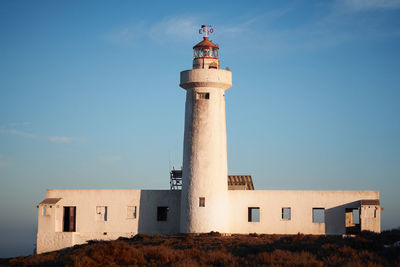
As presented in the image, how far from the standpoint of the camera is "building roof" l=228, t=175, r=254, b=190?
38.5m

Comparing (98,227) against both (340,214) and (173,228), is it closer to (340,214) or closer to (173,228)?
(173,228)

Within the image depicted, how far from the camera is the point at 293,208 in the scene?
3397 centimetres

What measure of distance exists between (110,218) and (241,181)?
831 centimetres

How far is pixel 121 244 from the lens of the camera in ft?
81.1

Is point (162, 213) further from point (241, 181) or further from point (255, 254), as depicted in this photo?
point (255, 254)

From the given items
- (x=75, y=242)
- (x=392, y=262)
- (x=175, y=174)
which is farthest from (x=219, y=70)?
(x=392, y=262)

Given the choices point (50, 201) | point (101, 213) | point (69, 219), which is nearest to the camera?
point (101, 213)

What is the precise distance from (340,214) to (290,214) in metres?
2.62

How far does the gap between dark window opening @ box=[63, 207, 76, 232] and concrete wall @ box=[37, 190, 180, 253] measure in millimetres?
309

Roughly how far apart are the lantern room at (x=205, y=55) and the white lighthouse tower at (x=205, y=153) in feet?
1.58

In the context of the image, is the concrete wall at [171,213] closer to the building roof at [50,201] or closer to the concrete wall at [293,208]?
the concrete wall at [293,208]

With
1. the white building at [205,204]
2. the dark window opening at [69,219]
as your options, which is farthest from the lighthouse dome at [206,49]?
the dark window opening at [69,219]

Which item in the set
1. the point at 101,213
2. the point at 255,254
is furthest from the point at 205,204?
the point at 255,254

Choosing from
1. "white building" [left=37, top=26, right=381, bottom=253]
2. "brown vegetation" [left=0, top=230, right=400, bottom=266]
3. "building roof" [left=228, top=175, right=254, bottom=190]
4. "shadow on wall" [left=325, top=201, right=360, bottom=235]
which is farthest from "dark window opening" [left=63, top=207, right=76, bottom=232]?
"shadow on wall" [left=325, top=201, right=360, bottom=235]
